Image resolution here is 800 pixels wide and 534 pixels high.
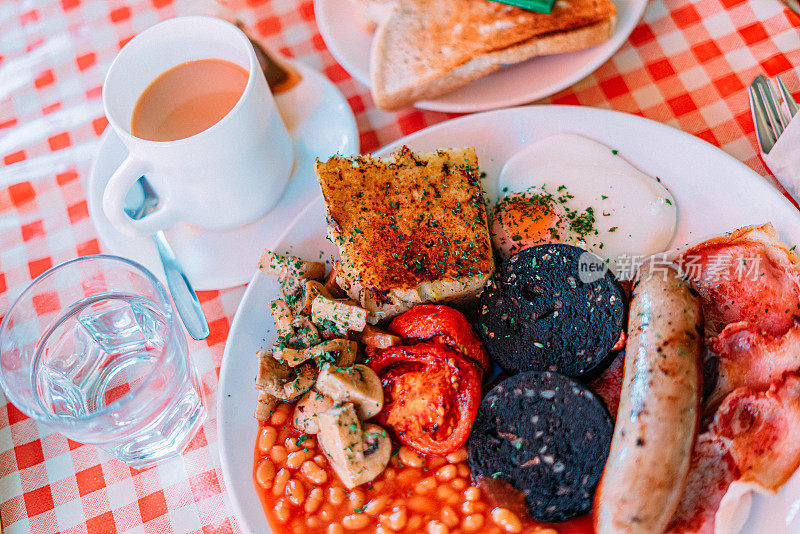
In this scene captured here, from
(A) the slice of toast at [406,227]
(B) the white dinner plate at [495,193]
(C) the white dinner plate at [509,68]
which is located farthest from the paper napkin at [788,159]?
(A) the slice of toast at [406,227]

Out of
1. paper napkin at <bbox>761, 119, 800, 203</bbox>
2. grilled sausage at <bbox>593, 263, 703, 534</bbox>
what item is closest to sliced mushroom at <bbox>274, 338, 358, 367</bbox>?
grilled sausage at <bbox>593, 263, 703, 534</bbox>

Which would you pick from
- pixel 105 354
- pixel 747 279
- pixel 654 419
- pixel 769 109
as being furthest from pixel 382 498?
pixel 769 109

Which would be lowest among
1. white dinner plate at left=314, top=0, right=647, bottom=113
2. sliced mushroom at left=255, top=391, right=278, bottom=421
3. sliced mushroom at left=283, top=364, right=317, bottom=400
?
sliced mushroom at left=255, top=391, right=278, bottom=421

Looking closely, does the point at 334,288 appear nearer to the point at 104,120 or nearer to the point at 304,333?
the point at 304,333

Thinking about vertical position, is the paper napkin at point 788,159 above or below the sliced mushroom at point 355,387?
above

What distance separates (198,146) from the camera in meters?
1.35

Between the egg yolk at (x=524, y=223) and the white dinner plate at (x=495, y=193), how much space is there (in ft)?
0.27

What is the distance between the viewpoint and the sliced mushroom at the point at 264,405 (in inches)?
56.6

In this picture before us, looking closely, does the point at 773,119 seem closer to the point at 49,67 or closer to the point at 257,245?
the point at 257,245

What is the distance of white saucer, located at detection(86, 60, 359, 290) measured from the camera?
1.64m

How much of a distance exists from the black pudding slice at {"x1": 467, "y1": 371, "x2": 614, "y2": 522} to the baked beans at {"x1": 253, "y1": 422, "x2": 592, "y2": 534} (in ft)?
0.12

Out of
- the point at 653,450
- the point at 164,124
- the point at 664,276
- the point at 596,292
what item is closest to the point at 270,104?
the point at 164,124

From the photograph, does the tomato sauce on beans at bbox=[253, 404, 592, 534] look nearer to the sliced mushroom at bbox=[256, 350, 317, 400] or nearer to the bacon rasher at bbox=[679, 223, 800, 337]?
the sliced mushroom at bbox=[256, 350, 317, 400]

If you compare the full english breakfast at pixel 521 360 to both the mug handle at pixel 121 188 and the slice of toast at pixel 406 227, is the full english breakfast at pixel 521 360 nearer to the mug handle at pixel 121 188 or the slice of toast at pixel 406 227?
the slice of toast at pixel 406 227
